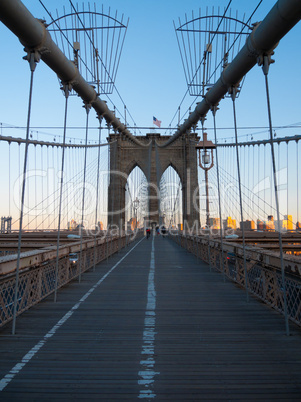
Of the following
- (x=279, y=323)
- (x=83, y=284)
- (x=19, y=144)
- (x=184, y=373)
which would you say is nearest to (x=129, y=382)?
(x=184, y=373)

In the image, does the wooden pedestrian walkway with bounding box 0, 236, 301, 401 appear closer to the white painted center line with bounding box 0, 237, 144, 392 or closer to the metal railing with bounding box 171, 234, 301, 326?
the white painted center line with bounding box 0, 237, 144, 392

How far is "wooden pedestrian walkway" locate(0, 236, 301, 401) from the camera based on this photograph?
2.96 m

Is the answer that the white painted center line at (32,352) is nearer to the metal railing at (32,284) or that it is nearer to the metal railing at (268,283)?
the metal railing at (32,284)

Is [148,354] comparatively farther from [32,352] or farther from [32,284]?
[32,284]

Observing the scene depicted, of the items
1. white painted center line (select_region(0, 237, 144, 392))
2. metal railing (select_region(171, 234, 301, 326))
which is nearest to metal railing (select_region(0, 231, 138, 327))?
white painted center line (select_region(0, 237, 144, 392))

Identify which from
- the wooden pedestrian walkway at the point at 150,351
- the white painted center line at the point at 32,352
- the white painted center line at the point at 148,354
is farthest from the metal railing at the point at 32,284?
the white painted center line at the point at 148,354

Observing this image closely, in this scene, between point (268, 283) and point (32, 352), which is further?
point (268, 283)

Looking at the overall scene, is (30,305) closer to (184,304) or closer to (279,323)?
(184,304)

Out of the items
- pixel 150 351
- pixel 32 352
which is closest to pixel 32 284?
pixel 32 352

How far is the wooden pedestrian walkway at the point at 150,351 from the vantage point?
9.72 ft

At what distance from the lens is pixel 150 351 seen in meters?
3.89

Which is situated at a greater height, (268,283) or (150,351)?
(268,283)

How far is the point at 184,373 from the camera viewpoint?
3299 millimetres

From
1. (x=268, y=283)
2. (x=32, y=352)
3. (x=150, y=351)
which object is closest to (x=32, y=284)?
(x=32, y=352)
